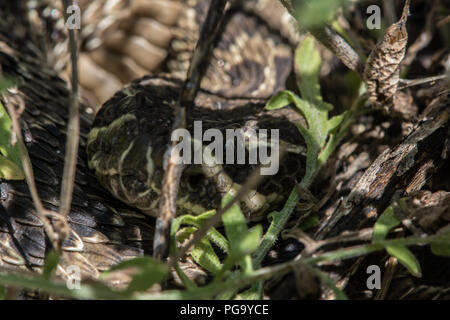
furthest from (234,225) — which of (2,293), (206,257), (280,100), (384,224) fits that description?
(280,100)

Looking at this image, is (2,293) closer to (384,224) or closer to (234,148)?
(234,148)

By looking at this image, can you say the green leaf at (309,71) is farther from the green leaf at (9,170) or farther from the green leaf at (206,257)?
the green leaf at (9,170)

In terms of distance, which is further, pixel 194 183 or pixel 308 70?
pixel 308 70

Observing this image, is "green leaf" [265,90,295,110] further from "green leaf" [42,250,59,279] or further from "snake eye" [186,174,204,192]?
"green leaf" [42,250,59,279]

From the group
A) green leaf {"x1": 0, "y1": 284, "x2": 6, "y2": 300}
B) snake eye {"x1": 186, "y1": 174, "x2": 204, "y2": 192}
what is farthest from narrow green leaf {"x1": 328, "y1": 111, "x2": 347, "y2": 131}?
green leaf {"x1": 0, "y1": 284, "x2": 6, "y2": 300}

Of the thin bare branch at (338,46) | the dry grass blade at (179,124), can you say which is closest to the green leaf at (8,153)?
the dry grass blade at (179,124)
